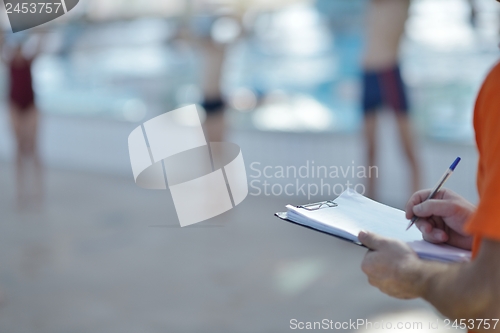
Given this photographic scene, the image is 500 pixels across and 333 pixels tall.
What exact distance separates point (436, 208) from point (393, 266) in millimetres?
163

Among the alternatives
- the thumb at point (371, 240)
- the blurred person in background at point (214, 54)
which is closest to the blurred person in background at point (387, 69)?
the blurred person in background at point (214, 54)

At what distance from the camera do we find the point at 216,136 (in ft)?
13.6

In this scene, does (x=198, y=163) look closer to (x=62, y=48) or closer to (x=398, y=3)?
(x=398, y=3)

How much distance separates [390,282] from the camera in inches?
34.4

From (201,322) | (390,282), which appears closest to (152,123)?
(201,322)

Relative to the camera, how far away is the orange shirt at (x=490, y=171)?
A: 699 mm

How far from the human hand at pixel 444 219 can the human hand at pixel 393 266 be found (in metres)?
0.10

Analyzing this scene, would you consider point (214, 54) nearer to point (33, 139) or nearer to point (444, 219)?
point (33, 139)

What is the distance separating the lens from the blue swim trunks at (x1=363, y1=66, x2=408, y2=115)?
3.35m

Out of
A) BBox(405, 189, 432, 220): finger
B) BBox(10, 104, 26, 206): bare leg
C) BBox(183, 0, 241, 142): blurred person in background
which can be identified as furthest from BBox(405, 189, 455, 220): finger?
BBox(10, 104, 26, 206): bare leg

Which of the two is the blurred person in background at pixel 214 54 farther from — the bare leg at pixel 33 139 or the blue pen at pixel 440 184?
the blue pen at pixel 440 184

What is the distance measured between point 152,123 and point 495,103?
4.94 meters

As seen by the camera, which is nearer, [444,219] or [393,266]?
[393,266]

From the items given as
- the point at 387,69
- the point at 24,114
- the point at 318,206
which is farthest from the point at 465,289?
the point at 24,114
